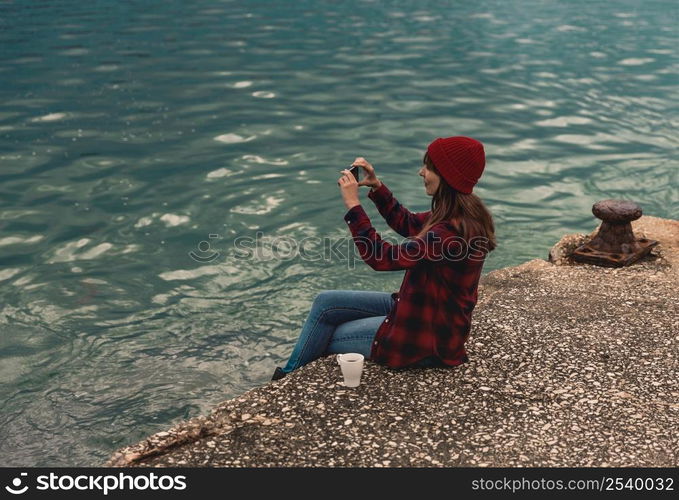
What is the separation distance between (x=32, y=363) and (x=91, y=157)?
814 cm

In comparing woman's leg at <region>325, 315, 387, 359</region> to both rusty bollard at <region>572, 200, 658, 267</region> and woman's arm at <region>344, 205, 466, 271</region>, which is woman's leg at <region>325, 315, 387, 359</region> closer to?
woman's arm at <region>344, 205, 466, 271</region>

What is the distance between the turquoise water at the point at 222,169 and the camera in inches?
354

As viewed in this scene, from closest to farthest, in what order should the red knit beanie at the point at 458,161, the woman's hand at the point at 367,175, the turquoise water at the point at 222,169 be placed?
the red knit beanie at the point at 458,161 → the woman's hand at the point at 367,175 → the turquoise water at the point at 222,169

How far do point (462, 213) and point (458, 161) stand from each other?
1.22 feet

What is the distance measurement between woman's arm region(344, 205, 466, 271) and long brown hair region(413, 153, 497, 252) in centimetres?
8

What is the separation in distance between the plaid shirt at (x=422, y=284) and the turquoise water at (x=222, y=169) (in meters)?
2.75

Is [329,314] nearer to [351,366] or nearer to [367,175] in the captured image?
[351,366]

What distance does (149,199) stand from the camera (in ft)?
47.1

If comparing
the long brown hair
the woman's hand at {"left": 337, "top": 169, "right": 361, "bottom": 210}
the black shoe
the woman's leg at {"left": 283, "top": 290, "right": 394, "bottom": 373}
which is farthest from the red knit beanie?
the black shoe

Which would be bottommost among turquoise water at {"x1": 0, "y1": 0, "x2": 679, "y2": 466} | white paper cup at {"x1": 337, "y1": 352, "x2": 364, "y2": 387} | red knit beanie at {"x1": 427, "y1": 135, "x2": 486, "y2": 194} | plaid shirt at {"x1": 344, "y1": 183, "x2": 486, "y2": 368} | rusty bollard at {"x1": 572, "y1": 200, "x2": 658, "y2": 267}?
turquoise water at {"x1": 0, "y1": 0, "x2": 679, "y2": 466}

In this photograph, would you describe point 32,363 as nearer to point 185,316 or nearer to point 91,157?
point 185,316

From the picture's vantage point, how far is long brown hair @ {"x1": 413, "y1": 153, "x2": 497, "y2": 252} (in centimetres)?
564

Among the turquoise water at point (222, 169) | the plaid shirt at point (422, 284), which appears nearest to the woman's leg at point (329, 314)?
the plaid shirt at point (422, 284)

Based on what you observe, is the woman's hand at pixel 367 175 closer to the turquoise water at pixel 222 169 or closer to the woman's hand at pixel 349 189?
the woman's hand at pixel 349 189
